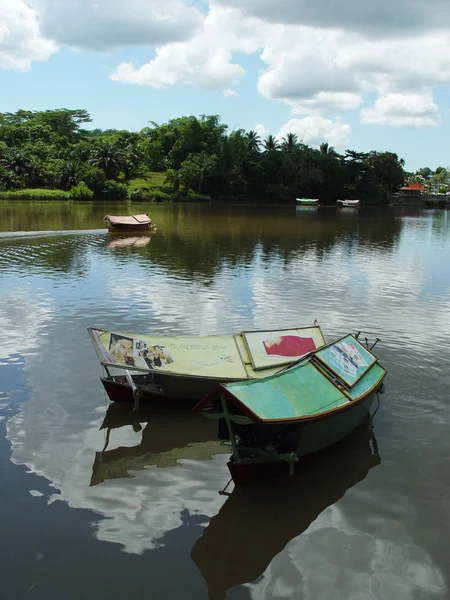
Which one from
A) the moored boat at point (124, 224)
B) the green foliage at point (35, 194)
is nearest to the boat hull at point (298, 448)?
the moored boat at point (124, 224)

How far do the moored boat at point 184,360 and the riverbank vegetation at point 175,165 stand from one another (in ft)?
240

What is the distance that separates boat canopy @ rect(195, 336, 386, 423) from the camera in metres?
8.47

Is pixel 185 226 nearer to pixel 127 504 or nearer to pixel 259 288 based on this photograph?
pixel 259 288

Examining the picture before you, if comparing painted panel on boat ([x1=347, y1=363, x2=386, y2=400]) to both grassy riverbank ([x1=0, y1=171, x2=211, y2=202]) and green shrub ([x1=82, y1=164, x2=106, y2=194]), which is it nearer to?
grassy riverbank ([x1=0, y1=171, x2=211, y2=202])

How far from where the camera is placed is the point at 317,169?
107812 millimetres

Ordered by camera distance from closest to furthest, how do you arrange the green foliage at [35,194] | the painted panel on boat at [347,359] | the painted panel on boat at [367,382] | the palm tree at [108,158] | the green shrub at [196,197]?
the painted panel on boat at [367,382]
the painted panel on boat at [347,359]
the green foliage at [35,194]
the palm tree at [108,158]
the green shrub at [196,197]

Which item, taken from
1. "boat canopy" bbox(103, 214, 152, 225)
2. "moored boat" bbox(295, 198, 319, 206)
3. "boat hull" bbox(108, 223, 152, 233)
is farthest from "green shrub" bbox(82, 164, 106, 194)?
"boat hull" bbox(108, 223, 152, 233)

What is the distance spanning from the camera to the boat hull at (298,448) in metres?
8.87

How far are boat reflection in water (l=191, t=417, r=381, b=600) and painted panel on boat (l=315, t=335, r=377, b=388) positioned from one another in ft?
4.30

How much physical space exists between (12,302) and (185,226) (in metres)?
33.2

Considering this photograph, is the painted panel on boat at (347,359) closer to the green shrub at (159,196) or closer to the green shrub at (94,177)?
the green shrub at (94,177)

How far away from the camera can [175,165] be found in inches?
4220

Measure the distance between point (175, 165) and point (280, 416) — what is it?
10318 cm

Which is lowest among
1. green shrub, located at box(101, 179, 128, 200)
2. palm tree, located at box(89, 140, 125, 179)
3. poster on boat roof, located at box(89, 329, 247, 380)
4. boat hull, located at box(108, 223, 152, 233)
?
poster on boat roof, located at box(89, 329, 247, 380)
